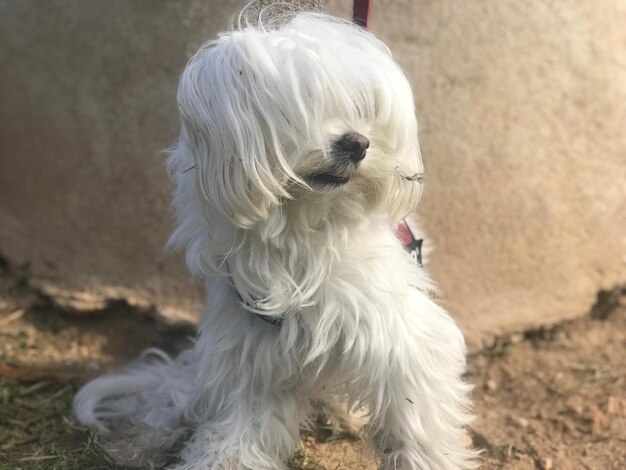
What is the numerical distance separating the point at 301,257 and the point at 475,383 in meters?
1.53

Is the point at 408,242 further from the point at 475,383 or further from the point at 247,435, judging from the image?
the point at 475,383

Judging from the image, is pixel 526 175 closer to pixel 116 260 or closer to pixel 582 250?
pixel 582 250

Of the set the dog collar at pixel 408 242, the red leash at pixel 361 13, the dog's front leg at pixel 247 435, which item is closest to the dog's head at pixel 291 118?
the red leash at pixel 361 13

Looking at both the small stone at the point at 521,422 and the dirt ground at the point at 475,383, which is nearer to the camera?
the dirt ground at the point at 475,383

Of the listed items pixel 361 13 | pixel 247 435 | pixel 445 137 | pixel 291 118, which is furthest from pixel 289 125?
pixel 445 137

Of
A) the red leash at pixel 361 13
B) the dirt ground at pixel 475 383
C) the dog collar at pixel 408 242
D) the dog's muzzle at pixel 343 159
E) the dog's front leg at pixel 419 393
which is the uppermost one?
the red leash at pixel 361 13

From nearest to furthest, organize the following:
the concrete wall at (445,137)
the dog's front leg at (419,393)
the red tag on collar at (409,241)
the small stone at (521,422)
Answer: the dog's front leg at (419,393), the red tag on collar at (409,241), the small stone at (521,422), the concrete wall at (445,137)

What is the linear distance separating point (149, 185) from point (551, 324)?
2.06 m

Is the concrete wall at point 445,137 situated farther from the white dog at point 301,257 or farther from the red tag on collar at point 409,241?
the white dog at point 301,257

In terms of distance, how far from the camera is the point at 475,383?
3.44 meters

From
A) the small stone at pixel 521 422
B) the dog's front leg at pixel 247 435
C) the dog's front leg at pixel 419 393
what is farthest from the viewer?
the small stone at pixel 521 422

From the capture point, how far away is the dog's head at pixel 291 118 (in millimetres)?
1997

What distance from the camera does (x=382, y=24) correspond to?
3.48m

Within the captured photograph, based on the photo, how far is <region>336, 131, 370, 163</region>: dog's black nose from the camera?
202cm
